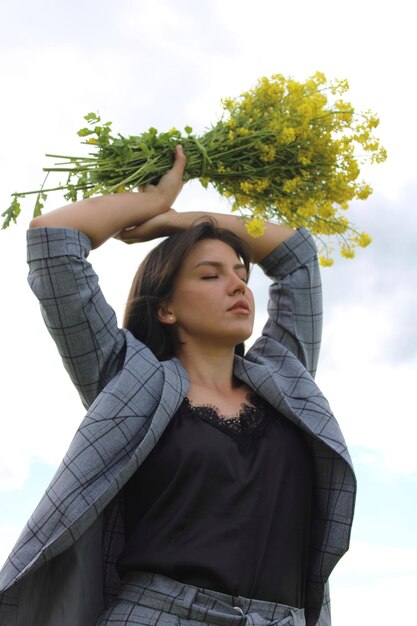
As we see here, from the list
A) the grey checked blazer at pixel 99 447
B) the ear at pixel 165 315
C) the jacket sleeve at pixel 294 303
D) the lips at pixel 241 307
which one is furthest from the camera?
the jacket sleeve at pixel 294 303

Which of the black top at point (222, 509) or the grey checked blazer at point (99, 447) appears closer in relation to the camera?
the black top at point (222, 509)

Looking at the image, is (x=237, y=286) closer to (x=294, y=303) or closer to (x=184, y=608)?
(x=294, y=303)

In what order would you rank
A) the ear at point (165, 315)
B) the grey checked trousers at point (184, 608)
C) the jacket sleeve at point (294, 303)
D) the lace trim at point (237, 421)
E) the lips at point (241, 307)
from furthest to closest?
the jacket sleeve at point (294, 303) → the ear at point (165, 315) → the lips at point (241, 307) → the lace trim at point (237, 421) → the grey checked trousers at point (184, 608)

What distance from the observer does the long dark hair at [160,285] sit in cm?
280

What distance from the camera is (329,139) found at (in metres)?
2.95

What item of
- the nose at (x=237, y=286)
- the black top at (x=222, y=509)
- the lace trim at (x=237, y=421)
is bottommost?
the black top at (x=222, y=509)

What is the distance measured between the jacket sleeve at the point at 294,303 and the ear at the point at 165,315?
0.34m

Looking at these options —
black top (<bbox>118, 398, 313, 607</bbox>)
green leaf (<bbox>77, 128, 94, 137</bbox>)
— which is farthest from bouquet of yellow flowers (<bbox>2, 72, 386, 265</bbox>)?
black top (<bbox>118, 398, 313, 607</bbox>)

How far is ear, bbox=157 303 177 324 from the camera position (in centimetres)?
280

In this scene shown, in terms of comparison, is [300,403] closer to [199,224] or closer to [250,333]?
[250,333]

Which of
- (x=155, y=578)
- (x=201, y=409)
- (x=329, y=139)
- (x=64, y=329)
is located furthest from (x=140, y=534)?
(x=329, y=139)

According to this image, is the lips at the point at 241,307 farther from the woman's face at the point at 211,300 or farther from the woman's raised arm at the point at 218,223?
the woman's raised arm at the point at 218,223

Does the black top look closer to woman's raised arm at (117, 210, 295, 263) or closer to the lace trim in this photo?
the lace trim

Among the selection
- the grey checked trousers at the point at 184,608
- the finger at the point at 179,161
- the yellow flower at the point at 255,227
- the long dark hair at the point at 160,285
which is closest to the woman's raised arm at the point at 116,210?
the finger at the point at 179,161
